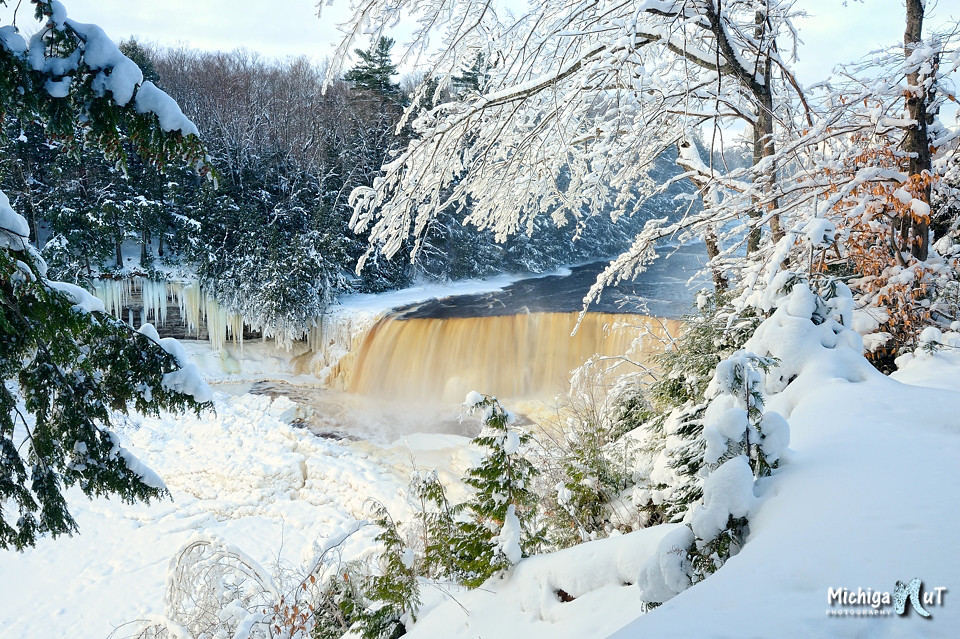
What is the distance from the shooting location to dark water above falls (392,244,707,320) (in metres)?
13.0

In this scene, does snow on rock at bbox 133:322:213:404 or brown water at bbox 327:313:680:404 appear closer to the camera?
snow on rock at bbox 133:322:213:404

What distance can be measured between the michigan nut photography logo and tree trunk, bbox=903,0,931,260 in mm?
3392

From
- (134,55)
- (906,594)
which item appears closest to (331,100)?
(134,55)

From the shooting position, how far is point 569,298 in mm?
15742

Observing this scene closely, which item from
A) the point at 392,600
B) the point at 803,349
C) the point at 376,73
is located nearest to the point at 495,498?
the point at 392,600

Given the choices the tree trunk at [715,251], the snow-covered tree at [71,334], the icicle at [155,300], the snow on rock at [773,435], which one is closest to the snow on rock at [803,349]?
the snow on rock at [773,435]

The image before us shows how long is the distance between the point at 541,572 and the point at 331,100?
2515cm

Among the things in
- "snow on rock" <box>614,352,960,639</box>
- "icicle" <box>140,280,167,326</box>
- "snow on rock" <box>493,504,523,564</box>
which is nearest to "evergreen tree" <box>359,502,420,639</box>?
"snow on rock" <box>493,504,523,564</box>

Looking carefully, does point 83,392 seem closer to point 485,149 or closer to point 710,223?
point 485,149

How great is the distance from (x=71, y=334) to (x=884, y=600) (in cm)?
373

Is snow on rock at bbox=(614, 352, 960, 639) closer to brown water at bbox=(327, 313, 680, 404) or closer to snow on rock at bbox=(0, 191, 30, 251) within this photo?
snow on rock at bbox=(0, 191, 30, 251)

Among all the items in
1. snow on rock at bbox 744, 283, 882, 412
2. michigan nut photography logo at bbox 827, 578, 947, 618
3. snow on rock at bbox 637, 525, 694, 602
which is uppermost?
snow on rock at bbox 744, 283, 882, 412

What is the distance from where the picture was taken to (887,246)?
405 cm

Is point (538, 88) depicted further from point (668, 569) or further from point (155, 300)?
point (155, 300)
